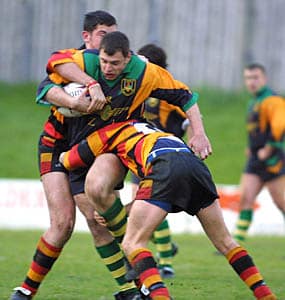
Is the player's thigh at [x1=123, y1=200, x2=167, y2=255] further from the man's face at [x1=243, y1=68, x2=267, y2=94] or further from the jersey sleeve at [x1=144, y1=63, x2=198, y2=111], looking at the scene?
the man's face at [x1=243, y1=68, x2=267, y2=94]

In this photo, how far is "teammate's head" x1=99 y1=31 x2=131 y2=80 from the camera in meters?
6.64

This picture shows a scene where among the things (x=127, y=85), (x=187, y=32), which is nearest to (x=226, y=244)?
(x=127, y=85)

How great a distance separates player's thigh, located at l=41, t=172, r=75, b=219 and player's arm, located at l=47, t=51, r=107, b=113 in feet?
2.35

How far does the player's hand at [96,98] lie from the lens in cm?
667

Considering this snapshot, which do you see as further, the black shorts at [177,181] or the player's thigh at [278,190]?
the player's thigh at [278,190]

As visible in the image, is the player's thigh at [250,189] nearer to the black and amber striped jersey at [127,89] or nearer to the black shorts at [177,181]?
the black and amber striped jersey at [127,89]

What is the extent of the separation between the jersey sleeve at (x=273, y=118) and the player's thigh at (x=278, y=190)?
1.63 feet

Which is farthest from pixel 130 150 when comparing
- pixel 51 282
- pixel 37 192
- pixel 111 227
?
pixel 37 192

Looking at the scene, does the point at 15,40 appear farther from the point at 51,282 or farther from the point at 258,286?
the point at 258,286

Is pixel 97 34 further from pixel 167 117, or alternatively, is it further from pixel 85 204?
pixel 167 117

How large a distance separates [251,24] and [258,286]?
1613cm

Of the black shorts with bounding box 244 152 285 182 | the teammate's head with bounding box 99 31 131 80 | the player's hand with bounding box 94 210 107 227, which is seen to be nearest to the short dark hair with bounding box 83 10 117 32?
the teammate's head with bounding box 99 31 131 80

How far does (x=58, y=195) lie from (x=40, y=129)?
15.2 metres

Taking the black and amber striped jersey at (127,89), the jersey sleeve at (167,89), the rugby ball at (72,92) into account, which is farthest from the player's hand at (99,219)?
the jersey sleeve at (167,89)
